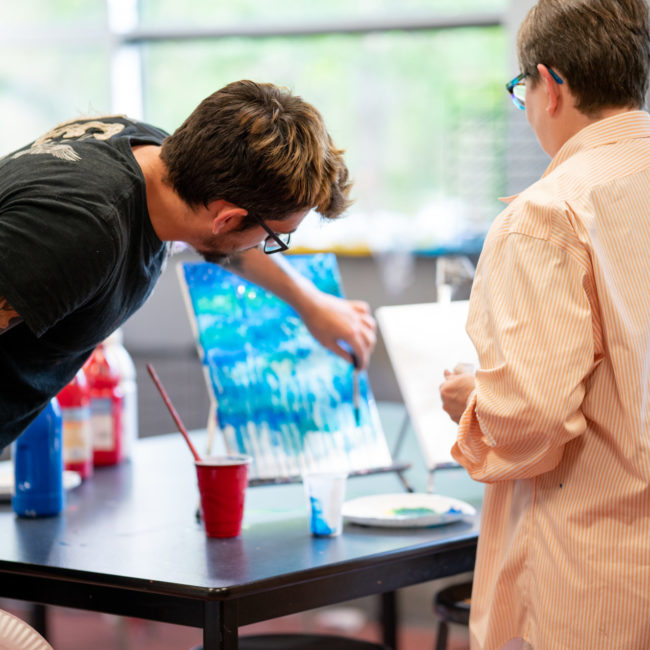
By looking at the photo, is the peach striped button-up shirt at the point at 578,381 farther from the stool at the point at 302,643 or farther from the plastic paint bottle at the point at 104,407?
the plastic paint bottle at the point at 104,407

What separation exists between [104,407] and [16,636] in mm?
914

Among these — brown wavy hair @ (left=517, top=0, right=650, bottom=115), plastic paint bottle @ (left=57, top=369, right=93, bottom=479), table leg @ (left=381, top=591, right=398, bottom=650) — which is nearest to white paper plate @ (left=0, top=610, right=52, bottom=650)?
plastic paint bottle @ (left=57, top=369, right=93, bottom=479)

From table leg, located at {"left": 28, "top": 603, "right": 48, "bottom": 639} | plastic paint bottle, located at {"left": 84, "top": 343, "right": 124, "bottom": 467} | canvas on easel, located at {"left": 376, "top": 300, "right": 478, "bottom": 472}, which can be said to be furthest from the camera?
table leg, located at {"left": 28, "top": 603, "right": 48, "bottom": 639}

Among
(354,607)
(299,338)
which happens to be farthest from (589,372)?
(354,607)

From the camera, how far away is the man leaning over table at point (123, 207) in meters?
1.21

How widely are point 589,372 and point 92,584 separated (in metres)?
0.77

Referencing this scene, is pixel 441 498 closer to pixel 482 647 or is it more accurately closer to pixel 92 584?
pixel 482 647

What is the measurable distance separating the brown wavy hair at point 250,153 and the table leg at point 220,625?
Result: 588 millimetres

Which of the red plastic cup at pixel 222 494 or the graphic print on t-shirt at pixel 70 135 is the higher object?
the graphic print on t-shirt at pixel 70 135

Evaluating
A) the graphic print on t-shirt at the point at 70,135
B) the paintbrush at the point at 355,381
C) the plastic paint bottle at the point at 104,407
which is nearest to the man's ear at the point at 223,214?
the graphic print on t-shirt at the point at 70,135

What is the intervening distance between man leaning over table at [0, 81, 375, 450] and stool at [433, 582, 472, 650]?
818 mm

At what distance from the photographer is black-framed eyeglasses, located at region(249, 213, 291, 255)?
147cm

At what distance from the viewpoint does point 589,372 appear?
1.19 meters

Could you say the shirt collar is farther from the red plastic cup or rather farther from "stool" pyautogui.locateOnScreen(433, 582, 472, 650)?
"stool" pyautogui.locateOnScreen(433, 582, 472, 650)
